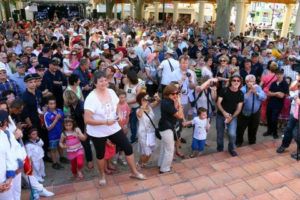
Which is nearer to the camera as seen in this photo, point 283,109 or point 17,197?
point 17,197

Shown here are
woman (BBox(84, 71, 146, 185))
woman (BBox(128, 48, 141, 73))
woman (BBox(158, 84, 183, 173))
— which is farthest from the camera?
woman (BBox(128, 48, 141, 73))

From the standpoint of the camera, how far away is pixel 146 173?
3838mm

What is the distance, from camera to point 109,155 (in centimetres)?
388

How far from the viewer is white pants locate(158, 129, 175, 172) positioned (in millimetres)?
3549

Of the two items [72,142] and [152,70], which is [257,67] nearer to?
[152,70]

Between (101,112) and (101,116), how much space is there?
55 mm

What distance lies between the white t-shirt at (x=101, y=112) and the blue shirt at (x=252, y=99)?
2500 millimetres

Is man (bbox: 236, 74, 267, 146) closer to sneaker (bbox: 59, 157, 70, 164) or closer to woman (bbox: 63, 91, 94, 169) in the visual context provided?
woman (bbox: 63, 91, 94, 169)

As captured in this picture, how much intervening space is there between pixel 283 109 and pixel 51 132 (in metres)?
4.58

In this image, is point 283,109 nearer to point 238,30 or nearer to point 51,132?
point 51,132

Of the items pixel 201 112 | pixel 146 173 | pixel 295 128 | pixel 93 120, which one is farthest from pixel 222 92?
pixel 93 120

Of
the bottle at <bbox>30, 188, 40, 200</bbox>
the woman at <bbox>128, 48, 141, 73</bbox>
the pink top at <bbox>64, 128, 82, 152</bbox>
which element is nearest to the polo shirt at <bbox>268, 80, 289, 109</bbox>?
the woman at <bbox>128, 48, 141, 73</bbox>

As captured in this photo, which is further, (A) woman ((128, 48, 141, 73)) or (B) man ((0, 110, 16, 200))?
(A) woman ((128, 48, 141, 73))

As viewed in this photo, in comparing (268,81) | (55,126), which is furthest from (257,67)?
(55,126)
